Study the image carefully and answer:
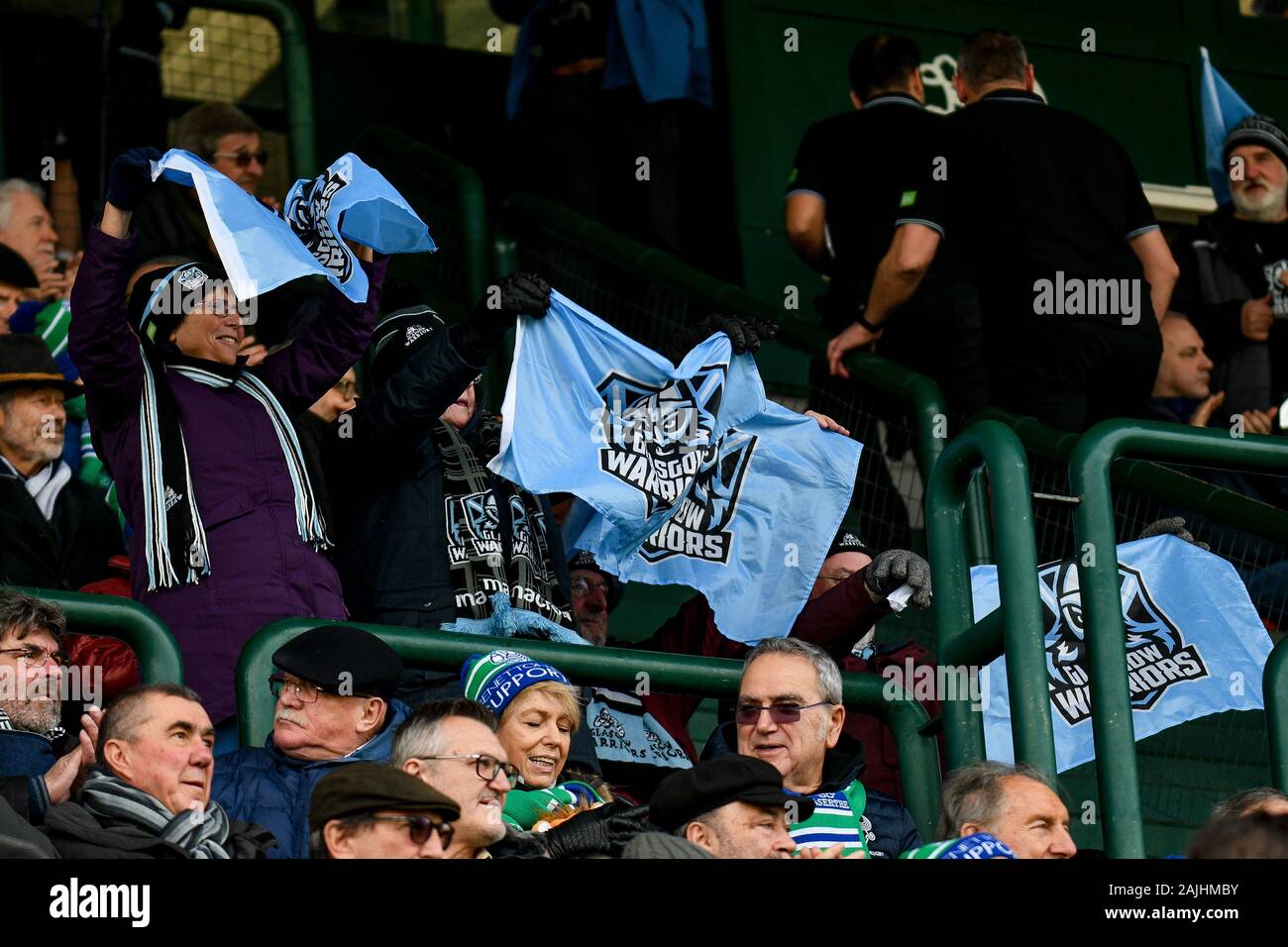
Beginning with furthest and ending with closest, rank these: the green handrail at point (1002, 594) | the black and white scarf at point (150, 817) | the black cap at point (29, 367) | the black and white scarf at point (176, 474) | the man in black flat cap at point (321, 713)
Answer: the black cap at point (29, 367) < the black and white scarf at point (176, 474) < the green handrail at point (1002, 594) < the man in black flat cap at point (321, 713) < the black and white scarf at point (150, 817)

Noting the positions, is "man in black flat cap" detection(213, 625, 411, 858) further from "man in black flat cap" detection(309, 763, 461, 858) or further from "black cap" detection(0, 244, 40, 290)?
"black cap" detection(0, 244, 40, 290)

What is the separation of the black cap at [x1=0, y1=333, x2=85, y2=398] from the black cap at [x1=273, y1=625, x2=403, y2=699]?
2.07 metres

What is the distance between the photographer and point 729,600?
24.4 ft

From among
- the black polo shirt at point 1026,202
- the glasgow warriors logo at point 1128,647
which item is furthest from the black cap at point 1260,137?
the glasgow warriors logo at point 1128,647

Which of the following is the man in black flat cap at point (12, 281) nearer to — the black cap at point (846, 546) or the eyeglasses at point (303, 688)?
the black cap at point (846, 546)

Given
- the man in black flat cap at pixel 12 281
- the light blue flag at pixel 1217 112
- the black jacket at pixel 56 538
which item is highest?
the light blue flag at pixel 1217 112

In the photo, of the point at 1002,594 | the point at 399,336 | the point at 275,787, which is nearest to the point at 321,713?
the point at 275,787

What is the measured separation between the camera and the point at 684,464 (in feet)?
24.5

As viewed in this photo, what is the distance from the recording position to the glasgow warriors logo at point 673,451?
24.2 ft

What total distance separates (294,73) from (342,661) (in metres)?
4.60

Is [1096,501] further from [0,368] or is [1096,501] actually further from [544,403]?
[0,368]

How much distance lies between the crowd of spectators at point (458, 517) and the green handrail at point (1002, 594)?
0.72ft

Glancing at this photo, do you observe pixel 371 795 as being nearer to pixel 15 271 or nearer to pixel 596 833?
pixel 596 833
